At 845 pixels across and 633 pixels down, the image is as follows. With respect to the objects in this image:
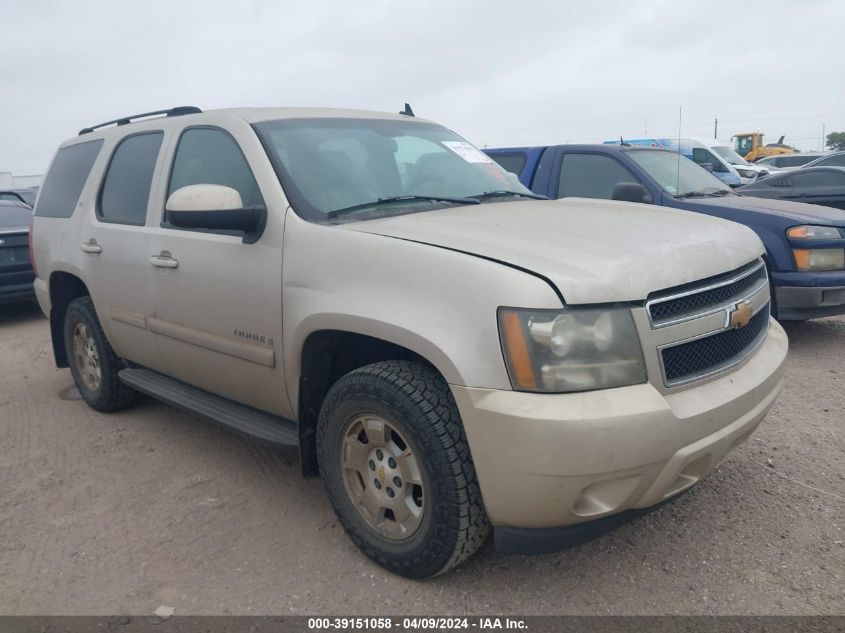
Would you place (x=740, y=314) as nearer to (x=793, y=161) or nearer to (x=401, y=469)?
(x=401, y=469)

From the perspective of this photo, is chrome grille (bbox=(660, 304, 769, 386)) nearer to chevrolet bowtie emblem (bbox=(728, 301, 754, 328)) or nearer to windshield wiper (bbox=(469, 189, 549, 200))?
chevrolet bowtie emblem (bbox=(728, 301, 754, 328))

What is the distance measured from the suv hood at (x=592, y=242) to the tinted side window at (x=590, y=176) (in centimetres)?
A: 353

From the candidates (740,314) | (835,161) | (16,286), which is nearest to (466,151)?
(740,314)

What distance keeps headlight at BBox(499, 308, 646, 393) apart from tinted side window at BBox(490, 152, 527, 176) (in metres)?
5.21

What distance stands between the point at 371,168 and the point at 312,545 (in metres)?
1.71

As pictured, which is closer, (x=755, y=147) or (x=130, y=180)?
(x=130, y=180)

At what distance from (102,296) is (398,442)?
2.46 m

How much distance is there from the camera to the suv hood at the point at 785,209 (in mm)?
5586

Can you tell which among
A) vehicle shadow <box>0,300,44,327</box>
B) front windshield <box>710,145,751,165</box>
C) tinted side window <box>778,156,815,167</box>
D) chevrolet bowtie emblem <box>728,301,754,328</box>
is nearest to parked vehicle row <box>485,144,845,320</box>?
chevrolet bowtie emblem <box>728,301,754,328</box>

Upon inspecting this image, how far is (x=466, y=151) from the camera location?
13.1 ft

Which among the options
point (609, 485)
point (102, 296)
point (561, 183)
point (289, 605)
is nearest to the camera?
point (609, 485)

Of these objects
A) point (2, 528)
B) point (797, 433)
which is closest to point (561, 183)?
point (797, 433)

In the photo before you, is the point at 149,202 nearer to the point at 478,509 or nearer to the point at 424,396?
the point at 424,396

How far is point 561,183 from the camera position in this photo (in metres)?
6.95
